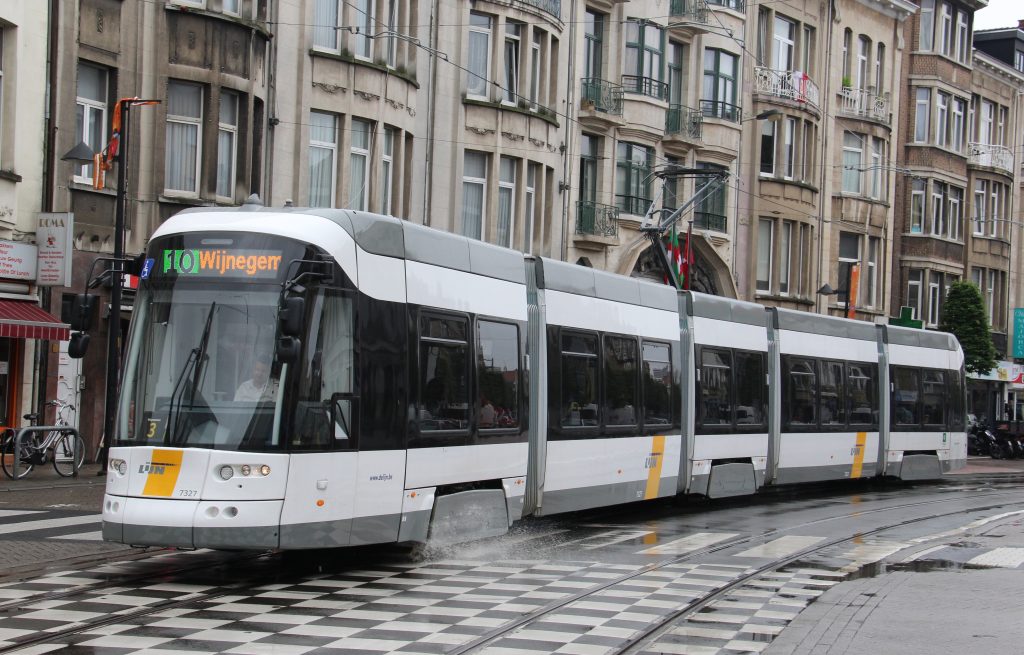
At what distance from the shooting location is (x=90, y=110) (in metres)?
25.5

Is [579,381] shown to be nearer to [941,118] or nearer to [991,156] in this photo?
[941,118]

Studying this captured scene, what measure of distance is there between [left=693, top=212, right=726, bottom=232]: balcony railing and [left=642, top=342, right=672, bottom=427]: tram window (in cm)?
2339

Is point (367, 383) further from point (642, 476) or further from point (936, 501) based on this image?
point (936, 501)

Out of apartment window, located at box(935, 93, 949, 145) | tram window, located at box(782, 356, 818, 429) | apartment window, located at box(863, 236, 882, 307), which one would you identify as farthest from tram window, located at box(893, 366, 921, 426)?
apartment window, located at box(935, 93, 949, 145)

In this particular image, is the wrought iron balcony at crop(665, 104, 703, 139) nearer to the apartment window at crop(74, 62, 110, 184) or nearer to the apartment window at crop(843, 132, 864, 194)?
the apartment window at crop(843, 132, 864, 194)

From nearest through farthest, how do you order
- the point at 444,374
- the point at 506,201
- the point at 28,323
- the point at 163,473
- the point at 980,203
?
the point at 163,473, the point at 444,374, the point at 28,323, the point at 506,201, the point at 980,203

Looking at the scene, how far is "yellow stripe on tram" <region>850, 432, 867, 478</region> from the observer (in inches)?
990

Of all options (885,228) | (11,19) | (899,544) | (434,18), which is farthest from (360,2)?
(885,228)

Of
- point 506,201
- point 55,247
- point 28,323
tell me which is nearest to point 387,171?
point 506,201

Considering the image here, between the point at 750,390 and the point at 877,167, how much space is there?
31703mm

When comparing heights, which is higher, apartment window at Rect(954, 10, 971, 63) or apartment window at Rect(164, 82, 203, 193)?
apartment window at Rect(954, 10, 971, 63)

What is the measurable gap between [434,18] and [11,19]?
10.6m

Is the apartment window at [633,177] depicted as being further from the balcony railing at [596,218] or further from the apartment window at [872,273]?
the apartment window at [872,273]

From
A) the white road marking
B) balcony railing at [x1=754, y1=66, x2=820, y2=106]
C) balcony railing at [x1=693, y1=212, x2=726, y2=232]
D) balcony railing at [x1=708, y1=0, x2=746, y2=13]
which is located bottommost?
the white road marking
